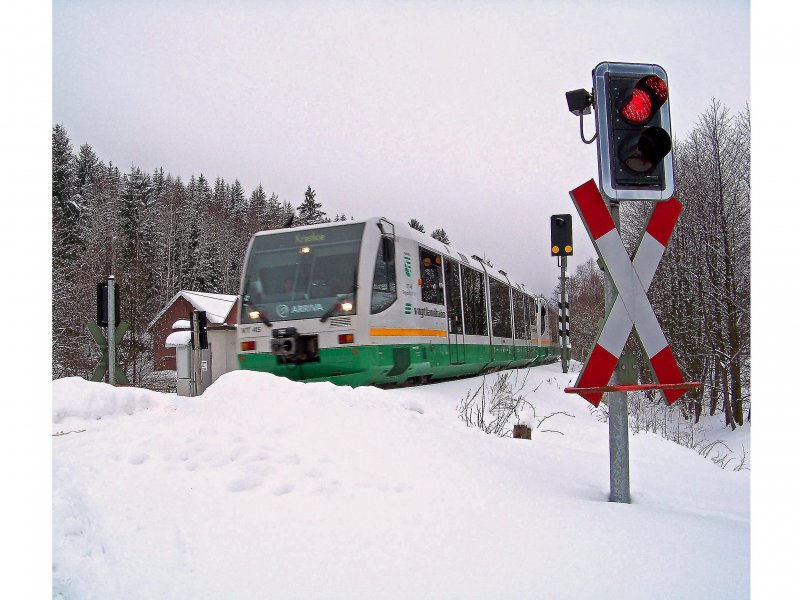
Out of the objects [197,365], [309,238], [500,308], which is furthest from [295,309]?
[500,308]

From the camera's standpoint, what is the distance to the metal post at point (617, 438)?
307 cm

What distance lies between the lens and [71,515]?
2537mm

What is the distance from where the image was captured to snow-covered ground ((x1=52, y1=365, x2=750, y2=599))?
2.15m

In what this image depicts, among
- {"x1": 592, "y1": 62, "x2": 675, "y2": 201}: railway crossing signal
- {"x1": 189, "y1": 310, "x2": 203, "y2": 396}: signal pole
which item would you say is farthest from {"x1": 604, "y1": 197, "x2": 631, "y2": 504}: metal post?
{"x1": 189, "y1": 310, "x2": 203, "y2": 396}: signal pole

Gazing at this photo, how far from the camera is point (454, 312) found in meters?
11.7

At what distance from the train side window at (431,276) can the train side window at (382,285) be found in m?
1.14

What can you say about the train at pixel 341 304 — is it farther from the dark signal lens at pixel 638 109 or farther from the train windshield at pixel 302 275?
the dark signal lens at pixel 638 109

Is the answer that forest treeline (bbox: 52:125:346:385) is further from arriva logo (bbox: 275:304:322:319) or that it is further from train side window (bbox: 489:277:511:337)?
train side window (bbox: 489:277:511:337)

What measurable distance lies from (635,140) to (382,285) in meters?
6.20

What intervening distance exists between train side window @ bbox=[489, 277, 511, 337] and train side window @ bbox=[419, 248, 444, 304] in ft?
12.0

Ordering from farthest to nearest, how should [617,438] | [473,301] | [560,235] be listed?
[473,301] → [560,235] → [617,438]

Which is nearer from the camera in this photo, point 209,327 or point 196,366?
point 196,366

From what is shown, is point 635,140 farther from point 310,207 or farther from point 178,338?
point 310,207

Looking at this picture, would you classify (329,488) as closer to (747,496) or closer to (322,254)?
(747,496)
